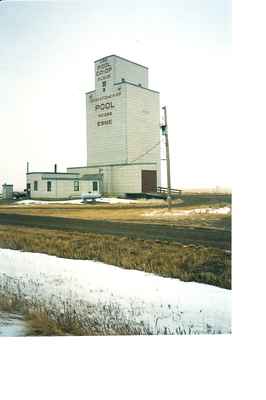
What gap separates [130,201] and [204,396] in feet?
4.35

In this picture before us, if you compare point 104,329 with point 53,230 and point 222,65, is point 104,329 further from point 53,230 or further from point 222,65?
point 222,65

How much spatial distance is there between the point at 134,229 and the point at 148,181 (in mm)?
365

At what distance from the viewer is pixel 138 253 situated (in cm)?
223

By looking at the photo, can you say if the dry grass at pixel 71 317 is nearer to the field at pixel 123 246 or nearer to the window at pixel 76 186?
the field at pixel 123 246

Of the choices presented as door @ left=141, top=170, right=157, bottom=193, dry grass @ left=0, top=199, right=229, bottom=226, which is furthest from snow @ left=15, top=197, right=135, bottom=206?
door @ left=141, top=170, right=157, bottom=193

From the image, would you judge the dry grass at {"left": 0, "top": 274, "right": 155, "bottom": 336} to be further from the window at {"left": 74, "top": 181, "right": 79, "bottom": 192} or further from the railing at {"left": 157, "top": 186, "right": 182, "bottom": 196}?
the railing at {"left": 157, "top": 186, "right": 182, "bottom": 196}

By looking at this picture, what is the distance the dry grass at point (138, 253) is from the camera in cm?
217

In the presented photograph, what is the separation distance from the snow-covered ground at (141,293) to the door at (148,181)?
592 mm

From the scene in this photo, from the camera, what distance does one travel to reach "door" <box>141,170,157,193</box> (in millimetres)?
2316

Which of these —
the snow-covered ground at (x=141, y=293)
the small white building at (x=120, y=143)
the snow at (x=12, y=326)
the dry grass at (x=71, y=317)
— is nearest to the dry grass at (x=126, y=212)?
the small white building at (x=120, y=143)

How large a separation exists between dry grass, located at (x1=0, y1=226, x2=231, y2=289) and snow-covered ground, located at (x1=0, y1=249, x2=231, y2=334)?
0.05m
